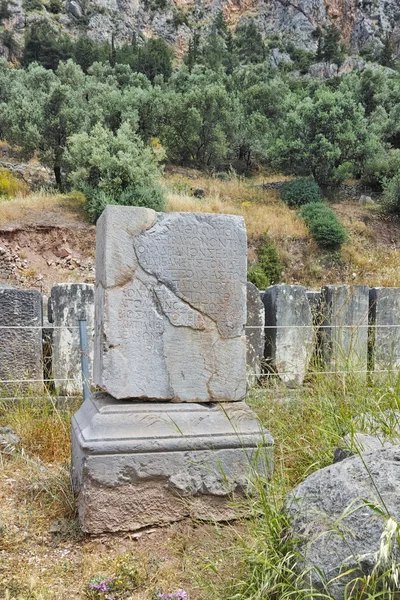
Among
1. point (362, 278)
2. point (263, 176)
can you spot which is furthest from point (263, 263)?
point (263, 176)

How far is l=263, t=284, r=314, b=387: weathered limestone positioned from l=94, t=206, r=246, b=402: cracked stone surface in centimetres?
171

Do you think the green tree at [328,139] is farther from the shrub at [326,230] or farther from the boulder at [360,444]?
the boulder at [360,444]

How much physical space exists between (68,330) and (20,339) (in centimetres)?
41

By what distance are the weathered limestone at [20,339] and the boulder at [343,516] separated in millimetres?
2894

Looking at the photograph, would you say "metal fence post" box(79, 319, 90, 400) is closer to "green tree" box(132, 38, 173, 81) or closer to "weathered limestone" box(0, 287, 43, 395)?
"weathered limestone" box(0, 287, 43, 395)

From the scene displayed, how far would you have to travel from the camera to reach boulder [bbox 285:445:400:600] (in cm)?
169

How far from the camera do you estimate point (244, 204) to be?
17750 millimetres

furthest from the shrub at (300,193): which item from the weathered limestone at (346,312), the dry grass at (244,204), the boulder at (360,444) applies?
the boulder at (360,444)

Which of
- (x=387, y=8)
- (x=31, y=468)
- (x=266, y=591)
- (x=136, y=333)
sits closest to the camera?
(x=266, y=591)

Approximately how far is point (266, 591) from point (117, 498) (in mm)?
1061

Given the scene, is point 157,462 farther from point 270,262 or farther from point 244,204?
point 244,204

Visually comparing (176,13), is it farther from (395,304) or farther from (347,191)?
(395,304)

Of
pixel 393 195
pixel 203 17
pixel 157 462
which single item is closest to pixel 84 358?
pixel 157 462

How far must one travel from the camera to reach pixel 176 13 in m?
62.3
